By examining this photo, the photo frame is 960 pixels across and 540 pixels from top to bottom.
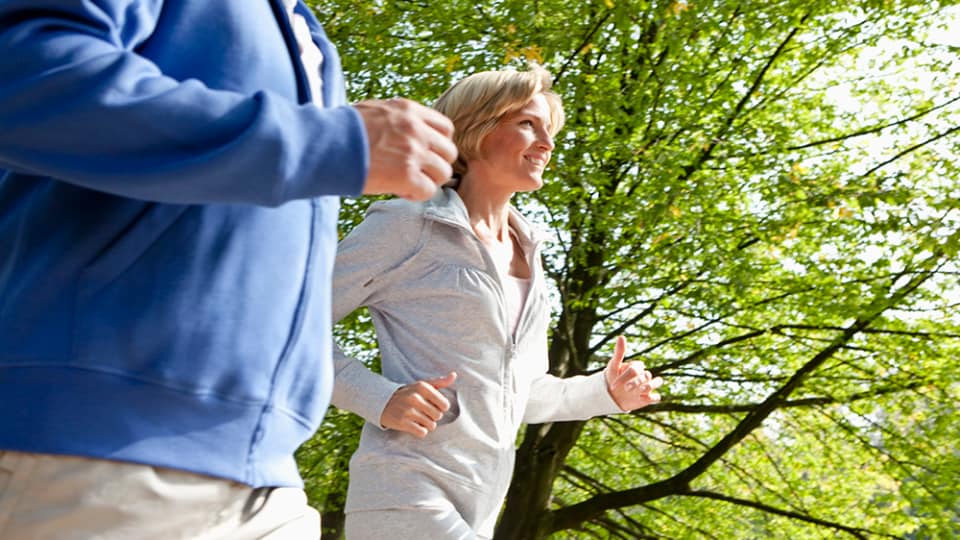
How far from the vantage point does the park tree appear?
8906 mm

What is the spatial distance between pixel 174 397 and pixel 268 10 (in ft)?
1.79

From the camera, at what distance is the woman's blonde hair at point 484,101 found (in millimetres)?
3848

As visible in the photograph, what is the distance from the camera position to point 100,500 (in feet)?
4.72

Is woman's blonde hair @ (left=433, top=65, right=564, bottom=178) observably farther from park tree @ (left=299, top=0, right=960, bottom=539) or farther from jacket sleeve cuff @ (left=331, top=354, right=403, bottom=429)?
park tree @ (left=299, top=0, right=960, bottom=539)

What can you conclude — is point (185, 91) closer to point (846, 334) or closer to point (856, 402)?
point (846, 334)

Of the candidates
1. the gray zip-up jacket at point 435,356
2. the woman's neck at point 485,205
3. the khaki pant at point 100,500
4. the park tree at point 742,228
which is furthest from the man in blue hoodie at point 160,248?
the park tree at point 742,228

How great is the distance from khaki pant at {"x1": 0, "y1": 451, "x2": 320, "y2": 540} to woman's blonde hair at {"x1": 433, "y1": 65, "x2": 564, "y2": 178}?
7.93ft

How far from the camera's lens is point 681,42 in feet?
29.2

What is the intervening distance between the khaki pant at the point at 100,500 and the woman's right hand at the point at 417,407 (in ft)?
5.64

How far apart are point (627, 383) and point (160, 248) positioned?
2435mm

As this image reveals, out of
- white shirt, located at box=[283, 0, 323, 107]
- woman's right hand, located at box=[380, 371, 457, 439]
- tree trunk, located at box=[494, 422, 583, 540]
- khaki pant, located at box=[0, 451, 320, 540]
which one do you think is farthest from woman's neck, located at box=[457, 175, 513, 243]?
tree trunk, located at box=[494, 422, 583, 540]

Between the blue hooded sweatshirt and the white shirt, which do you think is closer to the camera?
the blue hooded sweatshirt

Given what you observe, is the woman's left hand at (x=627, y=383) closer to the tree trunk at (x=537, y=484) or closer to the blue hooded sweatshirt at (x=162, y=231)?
the blue hooded sweatshirt at (x=162, y=231)

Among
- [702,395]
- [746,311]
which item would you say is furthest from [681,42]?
[702,395]
